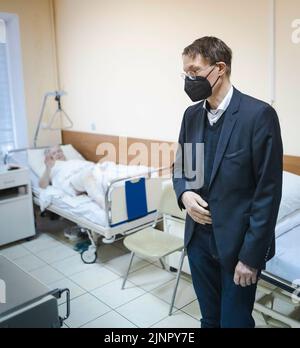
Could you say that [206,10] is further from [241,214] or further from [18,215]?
[18,215]

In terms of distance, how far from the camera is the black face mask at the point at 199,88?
4.45 feet

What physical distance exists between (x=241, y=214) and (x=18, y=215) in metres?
2.62

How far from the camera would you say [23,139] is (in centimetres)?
431

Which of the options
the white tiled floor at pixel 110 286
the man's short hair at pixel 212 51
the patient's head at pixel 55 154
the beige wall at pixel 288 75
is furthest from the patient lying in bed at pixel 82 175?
the man's short hair at pixel 212 51

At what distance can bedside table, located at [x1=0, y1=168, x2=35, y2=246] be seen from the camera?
10.8 ft

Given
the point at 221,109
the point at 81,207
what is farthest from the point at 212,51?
the point at 81,207

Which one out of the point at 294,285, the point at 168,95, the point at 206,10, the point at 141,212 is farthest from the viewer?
the point at 168,95

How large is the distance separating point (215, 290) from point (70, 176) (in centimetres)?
221

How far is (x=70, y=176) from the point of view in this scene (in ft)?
11.3

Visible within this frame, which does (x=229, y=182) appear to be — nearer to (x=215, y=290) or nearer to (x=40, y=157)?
(x=215, y=290)

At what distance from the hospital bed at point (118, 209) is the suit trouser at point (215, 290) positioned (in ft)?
4.14

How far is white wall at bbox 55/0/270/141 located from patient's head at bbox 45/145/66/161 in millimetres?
442
